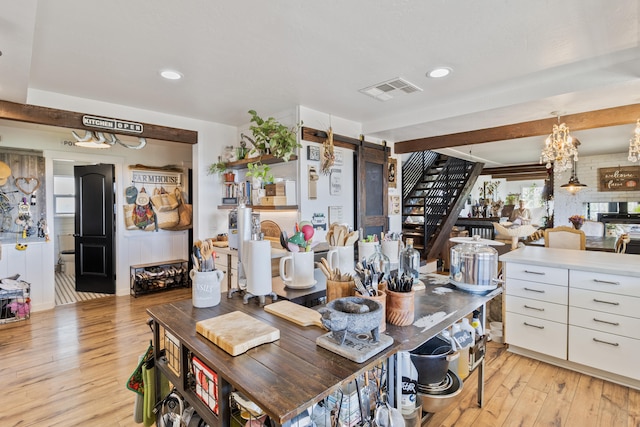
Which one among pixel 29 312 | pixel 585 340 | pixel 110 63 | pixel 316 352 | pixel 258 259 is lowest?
pixel 29 312

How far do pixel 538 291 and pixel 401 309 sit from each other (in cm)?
212

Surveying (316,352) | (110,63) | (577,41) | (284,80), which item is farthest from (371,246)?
(110,63)

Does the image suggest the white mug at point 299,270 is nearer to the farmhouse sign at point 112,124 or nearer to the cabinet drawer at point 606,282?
the cabinet drawer at point 606,282

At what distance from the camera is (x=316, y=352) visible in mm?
1106

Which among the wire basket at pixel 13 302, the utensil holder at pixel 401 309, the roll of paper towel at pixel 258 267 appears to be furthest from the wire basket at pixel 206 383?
the wire basket at pixel 13 302

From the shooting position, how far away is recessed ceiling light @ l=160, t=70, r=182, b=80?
2.75 metres

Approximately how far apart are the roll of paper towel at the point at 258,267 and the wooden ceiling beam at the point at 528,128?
3.88 metres

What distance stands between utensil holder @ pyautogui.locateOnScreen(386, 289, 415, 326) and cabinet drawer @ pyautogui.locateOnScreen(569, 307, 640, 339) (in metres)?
2.09

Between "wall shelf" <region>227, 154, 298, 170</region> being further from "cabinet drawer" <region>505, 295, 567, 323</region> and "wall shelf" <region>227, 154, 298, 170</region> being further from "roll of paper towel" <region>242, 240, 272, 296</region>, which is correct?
"cabinet drawer" <region>505, 295, 567, 323</region>

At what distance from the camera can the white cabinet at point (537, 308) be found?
2629mm

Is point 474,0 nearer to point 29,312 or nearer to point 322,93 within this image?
point 322,93

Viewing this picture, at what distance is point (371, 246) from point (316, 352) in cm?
95

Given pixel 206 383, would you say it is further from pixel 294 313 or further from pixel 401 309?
pixel 401 309

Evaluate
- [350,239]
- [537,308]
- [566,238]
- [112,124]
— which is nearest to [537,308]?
[537,308]
